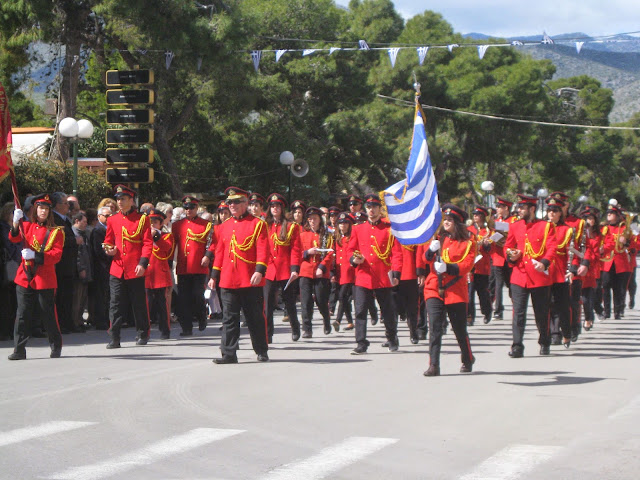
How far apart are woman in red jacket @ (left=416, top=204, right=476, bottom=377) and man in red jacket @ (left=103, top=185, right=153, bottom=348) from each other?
13.9ft

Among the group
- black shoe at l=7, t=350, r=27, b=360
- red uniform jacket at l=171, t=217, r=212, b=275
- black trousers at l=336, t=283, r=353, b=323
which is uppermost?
red uniform jacket at l=171, t=217, r=212, b=275

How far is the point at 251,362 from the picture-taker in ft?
39.3

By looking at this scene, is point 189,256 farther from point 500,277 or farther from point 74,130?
point 500,277

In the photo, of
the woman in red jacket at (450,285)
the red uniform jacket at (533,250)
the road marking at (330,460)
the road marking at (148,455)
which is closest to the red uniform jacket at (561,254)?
the red uniform jacket at (533,250)

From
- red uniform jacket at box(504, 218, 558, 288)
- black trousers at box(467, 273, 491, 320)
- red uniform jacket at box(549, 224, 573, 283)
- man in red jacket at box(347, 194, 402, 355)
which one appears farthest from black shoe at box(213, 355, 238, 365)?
black trousers at box(467, 273, 491, 320)

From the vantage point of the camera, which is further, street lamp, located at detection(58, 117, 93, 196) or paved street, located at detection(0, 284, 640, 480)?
street lamp, located at detection(58, 117, 93, 196)

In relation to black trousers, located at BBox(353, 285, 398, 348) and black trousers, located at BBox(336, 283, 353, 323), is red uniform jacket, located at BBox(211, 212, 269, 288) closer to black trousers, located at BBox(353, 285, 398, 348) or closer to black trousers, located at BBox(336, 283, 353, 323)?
black trousers, located at BBox(353, 285, 398, 348)

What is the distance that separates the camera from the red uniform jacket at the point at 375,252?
13.0 meters

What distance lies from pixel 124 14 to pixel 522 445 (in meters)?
20.2

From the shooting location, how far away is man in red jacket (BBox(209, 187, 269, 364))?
1170 cm

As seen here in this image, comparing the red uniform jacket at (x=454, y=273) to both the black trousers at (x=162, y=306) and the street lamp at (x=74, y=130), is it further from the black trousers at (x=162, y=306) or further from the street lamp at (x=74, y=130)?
the street lamp at (x=74, y=130)

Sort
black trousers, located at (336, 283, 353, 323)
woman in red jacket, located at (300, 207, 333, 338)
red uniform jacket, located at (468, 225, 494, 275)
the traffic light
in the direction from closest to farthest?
woman in red jacket, located at (300, 207, 333, 338) → black trousers, located at (336, 283, 353, 323) → red uniform jacket, located at (468, 225, 494, 275) → the traffic light

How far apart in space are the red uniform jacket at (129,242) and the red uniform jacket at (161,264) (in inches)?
45.4

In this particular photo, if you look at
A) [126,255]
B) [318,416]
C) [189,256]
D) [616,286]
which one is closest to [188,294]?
[189,256]
